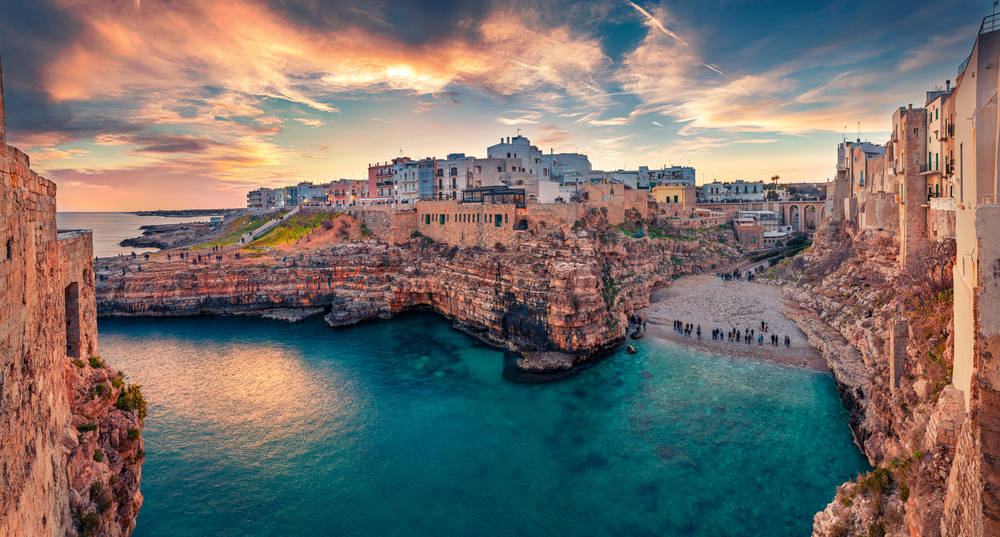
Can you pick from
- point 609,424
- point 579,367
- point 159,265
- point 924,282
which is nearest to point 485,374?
point 579,367

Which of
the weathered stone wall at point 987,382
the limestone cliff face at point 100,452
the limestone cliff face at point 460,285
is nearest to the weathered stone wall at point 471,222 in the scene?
the limestone cliff face at point 460,285

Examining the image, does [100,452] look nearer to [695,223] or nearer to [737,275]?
[737,275]

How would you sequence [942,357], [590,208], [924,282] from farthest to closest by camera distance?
[590,208], [924,282], [942,357]

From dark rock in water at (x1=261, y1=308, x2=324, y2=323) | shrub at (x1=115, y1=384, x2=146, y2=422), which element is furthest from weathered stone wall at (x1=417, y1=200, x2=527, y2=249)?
shrub at (x1=115, y1=384, x2=146, y2=422)

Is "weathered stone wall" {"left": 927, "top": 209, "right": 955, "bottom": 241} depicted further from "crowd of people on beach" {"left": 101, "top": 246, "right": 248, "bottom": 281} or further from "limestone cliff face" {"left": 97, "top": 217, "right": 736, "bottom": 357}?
"crowd of people on beach" {"left": 101, "top": 246, "right": 248, "bottom": 281}

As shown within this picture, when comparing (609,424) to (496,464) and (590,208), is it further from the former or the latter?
(590,208)

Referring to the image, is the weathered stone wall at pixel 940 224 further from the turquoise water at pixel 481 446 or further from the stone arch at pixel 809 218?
the stone arch at pixel 809 218
